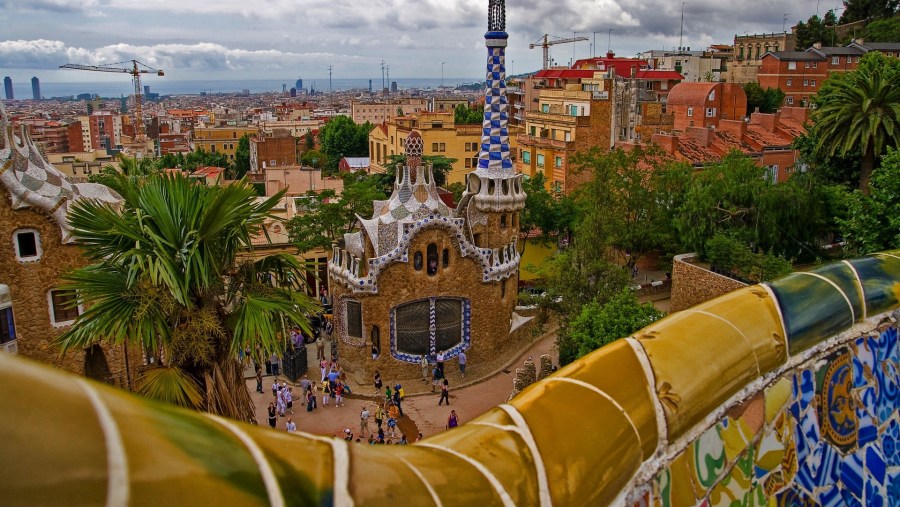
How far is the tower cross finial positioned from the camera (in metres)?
22.9

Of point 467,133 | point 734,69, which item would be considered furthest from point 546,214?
point 734,69

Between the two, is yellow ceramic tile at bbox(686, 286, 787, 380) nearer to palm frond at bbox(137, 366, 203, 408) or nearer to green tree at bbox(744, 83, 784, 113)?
palm frond at bbox(137, 366, 203, 408)

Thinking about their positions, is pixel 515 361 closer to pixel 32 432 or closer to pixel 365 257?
→ pixel 365 257

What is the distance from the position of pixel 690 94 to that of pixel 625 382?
4683cm

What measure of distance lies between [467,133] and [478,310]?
30875mm

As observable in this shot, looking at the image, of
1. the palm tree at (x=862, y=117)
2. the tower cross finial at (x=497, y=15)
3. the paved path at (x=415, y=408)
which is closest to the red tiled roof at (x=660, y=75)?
the palm tree at (x=862, y=117)

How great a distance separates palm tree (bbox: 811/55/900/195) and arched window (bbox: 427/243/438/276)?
41.3ft

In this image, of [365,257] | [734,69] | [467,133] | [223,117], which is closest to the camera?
[365,257]

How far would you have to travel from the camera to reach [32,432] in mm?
1553

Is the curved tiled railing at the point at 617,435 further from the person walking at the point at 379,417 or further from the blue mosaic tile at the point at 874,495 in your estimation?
the person walking at the point at 379,417

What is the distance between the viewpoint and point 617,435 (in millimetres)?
2631

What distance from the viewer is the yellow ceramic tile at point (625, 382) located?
273 centimetres

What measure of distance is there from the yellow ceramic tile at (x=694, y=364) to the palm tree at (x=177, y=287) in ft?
17.9

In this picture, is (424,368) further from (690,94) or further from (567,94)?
(567,94)
